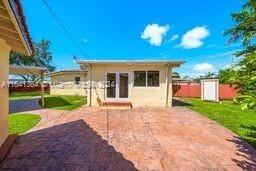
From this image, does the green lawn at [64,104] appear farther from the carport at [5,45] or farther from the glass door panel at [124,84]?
the carport at [5,45]

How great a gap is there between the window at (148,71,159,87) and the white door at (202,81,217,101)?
8.85m

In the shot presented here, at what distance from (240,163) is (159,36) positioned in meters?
29.8

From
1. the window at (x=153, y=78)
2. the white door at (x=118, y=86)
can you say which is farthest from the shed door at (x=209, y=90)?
Answer: the white door at (x=118, y=86)

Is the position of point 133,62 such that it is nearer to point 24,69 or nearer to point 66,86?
point 24,69

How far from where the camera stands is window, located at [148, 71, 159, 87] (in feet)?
54.4

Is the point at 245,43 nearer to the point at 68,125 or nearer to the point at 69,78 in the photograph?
the point at 68,125

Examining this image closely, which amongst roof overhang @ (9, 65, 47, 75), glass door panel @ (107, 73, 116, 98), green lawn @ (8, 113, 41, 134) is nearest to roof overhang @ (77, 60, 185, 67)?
glass door panel @ (107, 73, 116, 98)

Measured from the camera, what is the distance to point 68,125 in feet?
34.0

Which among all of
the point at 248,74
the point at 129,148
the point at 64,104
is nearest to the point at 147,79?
the point at 64,104

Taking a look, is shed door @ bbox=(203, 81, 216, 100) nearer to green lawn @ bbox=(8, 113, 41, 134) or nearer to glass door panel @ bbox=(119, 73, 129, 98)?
glass door panel @ bbox=(119, 73, 129, 98)

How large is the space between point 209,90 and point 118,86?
1107 cm

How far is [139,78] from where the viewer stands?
55.1ft

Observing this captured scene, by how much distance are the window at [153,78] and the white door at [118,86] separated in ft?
4.89

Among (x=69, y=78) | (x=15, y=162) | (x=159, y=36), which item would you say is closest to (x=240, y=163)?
(x=15, y=162)
